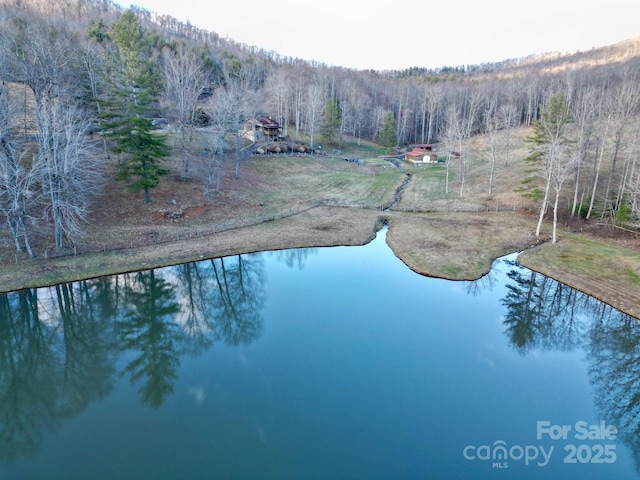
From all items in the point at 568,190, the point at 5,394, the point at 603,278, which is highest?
the point at 568,190

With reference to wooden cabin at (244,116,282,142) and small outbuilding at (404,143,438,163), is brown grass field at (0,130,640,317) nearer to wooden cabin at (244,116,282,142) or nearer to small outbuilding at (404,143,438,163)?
wooden cabin at (244,116,282,142)

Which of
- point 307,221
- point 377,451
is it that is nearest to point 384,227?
point 307,221

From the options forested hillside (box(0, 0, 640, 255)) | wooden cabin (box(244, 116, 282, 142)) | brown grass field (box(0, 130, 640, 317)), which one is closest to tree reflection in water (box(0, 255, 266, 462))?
brown grass field (box(0, 130, 640, 317))

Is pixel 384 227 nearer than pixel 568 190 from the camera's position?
Yes

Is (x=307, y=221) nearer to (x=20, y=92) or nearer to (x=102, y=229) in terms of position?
(x=102, y=229)

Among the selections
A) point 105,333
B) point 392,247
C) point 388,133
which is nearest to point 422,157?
point 388,133

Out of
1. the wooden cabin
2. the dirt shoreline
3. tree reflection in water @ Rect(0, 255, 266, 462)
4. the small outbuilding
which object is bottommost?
tree reflection in water @ Rect(0, 255, 266, 462)

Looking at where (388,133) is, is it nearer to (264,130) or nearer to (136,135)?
(264,130)
